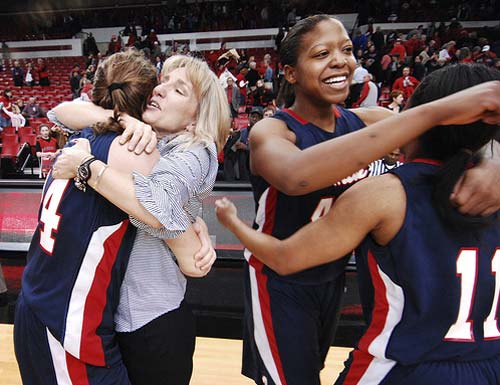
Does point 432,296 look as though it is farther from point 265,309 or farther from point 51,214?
point 51,214

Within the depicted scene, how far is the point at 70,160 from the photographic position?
1.23m

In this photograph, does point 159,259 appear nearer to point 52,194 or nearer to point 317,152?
point 52,194

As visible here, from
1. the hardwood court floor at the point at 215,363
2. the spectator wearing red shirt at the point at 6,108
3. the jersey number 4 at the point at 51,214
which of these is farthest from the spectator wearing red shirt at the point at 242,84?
the jersey number 4 at the point at 51,214

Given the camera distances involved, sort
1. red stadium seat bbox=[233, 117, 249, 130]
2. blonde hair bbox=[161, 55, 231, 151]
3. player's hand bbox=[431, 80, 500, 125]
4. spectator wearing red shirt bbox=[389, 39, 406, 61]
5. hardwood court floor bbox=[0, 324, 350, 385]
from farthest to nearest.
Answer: spectator wearing red shirt bbox=[389, 39, 406, 61]
red stadium seat bbox=[233, 117, 249, 130]
hardwood court floor bbox=[0, 324, 350, 385]
blonde hair bbox=[161, 55, 231, 151]
player's hand bbox=[431, 80, 500, 125]

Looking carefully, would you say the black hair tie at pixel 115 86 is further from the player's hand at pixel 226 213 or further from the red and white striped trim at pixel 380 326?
the red and white striped trim at pixel 380 326

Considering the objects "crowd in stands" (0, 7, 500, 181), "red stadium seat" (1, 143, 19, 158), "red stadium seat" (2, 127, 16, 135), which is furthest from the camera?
"red stadium seat" (2, 127, 16, 135)

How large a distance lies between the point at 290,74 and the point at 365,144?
0.59m

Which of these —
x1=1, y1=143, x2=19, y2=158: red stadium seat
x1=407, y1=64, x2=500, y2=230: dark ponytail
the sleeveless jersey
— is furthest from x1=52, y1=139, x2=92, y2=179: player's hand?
x1=1, y1=143, x2=19, y2=158: red stadium seat

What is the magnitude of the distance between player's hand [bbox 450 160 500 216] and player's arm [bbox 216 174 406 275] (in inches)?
4.4

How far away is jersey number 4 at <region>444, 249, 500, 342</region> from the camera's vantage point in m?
1.02

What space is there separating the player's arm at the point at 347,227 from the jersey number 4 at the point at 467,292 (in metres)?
0.16

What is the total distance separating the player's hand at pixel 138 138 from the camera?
1235 mm

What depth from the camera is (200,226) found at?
1.45 meters

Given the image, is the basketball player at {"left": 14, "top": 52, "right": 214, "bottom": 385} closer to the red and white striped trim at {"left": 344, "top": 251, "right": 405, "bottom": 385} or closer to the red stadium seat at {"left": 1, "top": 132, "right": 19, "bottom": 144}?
the red and white striped trim at {"left": 344, "top": 251, "right": 405, "bottom": 385}
